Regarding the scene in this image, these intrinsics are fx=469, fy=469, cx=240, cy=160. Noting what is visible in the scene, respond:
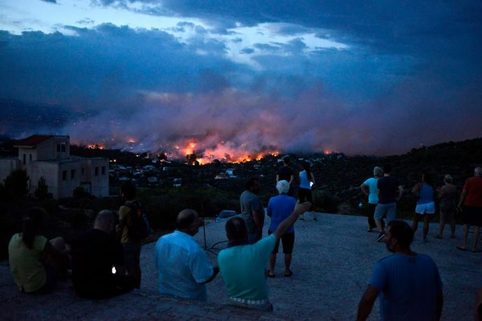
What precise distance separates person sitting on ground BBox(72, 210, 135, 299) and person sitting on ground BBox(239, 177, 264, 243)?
9.22ft

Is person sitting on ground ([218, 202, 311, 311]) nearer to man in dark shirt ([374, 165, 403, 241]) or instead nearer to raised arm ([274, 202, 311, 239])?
raised arm ([274, 202, 311, 239])

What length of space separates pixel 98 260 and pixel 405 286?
2912 mm

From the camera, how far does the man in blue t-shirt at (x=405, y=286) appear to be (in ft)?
12.0

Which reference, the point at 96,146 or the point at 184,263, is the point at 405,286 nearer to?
the point at 184,263

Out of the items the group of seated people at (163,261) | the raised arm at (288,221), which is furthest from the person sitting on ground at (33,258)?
the raised arm at (288,221)

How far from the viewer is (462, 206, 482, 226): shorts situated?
963cm

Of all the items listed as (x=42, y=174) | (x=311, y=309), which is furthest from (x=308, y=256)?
(x=42, y=174)

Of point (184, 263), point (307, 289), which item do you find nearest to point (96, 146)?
point (307, 289)

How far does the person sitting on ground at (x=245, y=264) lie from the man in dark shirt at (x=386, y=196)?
643 cm

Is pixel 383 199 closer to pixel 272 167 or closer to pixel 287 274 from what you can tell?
pixel 287 274

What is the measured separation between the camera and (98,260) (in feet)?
15.4

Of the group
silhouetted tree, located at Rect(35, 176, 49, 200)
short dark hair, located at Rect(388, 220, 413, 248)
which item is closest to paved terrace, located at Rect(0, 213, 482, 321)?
short dark hair, located at Rect(388, 220, 413, 248)

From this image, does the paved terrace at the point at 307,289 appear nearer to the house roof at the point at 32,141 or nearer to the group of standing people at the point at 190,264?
the group of standing people at the point at 190,264

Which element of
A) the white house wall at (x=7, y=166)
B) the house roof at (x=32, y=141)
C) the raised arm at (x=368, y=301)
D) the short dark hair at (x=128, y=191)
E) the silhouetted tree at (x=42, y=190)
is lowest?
the silhouetted tree at (x=42, y=190)
